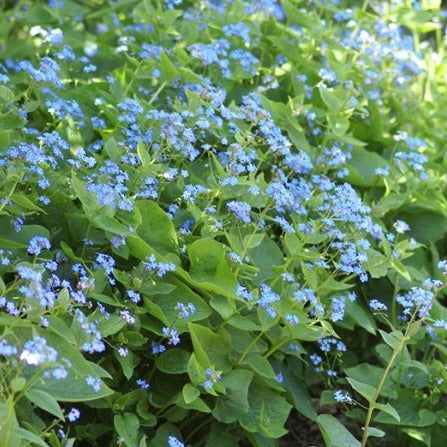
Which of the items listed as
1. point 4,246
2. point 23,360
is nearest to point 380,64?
point 4,246

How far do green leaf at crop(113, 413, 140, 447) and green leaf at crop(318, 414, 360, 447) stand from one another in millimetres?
575

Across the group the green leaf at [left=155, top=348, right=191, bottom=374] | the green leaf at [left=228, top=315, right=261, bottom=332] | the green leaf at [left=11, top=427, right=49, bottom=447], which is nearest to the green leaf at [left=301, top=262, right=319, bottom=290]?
the green leaf at [left=228, top=315, right=261, bottom=332]

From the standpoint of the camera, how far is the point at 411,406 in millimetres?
3395

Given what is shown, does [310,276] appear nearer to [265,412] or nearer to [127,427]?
[265,412]

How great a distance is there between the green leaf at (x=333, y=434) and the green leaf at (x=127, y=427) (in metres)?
0.57

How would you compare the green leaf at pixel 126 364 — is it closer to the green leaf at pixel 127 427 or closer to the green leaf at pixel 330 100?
the green leaf at pixel 127 427

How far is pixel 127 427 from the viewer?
2.84 metres

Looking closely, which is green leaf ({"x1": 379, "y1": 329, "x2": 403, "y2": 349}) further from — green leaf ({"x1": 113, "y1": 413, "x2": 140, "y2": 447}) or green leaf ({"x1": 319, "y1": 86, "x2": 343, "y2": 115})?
green leaf ({"x1": 319, "y1": 86, "x2": 343, "y2": 115})

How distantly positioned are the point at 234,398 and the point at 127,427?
0.37 metres

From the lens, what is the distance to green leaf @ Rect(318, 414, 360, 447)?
2.90m

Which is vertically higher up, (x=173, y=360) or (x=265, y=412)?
(x=173, y=360)

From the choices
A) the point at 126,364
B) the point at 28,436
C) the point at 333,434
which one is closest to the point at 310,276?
the point at 333,434

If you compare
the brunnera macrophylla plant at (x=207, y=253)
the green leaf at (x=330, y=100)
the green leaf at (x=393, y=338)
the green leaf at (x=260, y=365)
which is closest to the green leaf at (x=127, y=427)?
the brunnera macrophylla plant at (x=207, y=253)

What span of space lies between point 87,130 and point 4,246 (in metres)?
0.87
